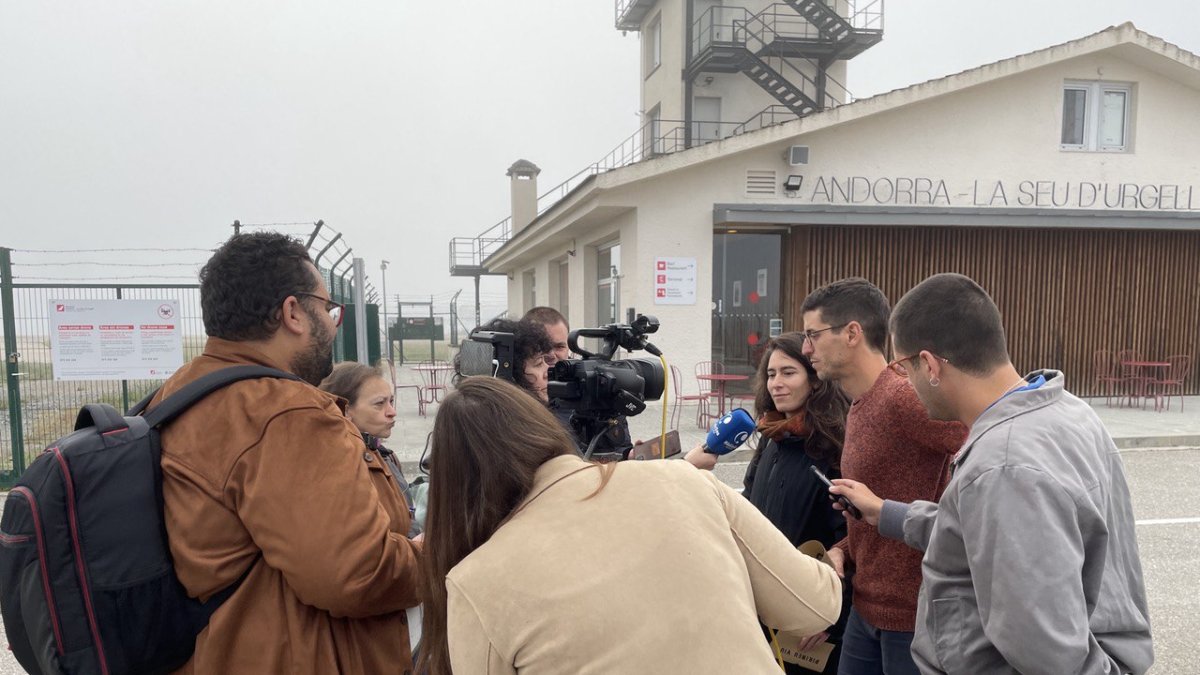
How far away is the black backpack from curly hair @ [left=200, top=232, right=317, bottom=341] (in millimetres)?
303

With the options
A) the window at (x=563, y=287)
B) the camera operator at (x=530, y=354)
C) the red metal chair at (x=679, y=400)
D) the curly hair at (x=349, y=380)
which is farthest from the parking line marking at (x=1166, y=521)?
the window at (x=563, y=287)

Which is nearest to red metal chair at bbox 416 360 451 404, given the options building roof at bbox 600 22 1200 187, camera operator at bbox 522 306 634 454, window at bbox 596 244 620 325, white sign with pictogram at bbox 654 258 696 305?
window at bbox 596 244 620 325

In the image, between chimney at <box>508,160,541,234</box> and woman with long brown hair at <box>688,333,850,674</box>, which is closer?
woman with long brown hair at <box>688,333,850,674</box>

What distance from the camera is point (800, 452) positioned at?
8.66 feet

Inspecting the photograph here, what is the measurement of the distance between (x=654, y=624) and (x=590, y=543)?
0.17 m

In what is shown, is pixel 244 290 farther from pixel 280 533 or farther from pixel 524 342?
pixel 524 342

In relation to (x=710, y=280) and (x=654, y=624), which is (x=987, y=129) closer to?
(x=710, y=280)

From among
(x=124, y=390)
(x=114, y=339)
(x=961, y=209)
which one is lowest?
(x=124, y=390)

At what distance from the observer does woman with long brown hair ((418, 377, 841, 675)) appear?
44.5 inches

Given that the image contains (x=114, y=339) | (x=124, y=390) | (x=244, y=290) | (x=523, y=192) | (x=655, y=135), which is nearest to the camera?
(x=244, y=290)

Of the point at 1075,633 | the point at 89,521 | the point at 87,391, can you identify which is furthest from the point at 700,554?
the point at 87,391

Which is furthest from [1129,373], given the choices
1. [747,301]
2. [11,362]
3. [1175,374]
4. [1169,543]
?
[11,362]

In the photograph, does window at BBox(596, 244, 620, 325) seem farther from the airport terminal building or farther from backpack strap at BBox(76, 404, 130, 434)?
backpack strap at BBox(76, 404, 130, 434)

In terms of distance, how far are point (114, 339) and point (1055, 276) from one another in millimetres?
13453
